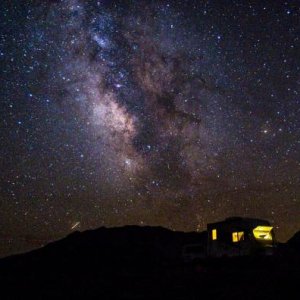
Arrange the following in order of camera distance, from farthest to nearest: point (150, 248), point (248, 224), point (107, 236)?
point (107, 236) → point (150, 248) → point (248, 224)

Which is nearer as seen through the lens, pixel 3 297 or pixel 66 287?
pixel 3 297

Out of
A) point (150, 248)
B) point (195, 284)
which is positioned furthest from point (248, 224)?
point (150, 248)

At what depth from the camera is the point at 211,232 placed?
878 inches

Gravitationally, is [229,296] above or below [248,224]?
below

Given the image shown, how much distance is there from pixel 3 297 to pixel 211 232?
12165 mm

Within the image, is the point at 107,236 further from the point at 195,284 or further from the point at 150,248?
the point at 195,284

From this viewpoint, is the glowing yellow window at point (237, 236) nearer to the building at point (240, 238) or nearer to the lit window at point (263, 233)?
the building at point (240, 238)

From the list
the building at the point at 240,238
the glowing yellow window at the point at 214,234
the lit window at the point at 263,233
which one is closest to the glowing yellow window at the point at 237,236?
the building at the point at 240,238

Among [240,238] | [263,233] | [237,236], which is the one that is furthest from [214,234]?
[263,233]

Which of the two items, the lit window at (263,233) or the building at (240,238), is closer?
the building at (240,238)

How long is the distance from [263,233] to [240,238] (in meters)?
1.50

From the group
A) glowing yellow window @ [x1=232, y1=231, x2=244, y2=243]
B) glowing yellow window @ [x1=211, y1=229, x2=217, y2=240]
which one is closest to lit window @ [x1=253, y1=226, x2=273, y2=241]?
glowing yellow window @ [x1=232, y1=231, x2=244, y2=243]

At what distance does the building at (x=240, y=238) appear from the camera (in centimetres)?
2027

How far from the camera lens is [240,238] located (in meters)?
20.6
